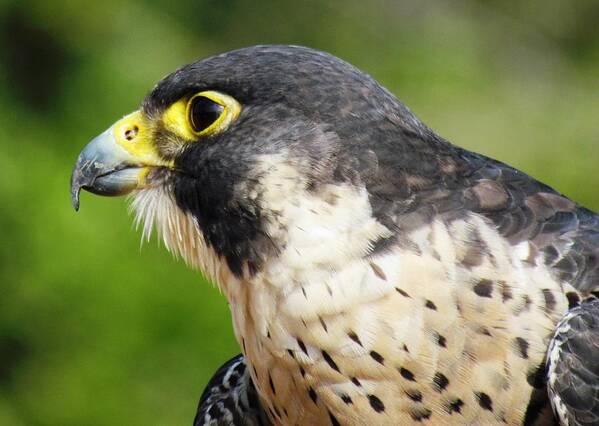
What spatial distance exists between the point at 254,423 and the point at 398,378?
827 millimetres

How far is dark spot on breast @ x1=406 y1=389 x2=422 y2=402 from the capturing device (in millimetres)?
2854

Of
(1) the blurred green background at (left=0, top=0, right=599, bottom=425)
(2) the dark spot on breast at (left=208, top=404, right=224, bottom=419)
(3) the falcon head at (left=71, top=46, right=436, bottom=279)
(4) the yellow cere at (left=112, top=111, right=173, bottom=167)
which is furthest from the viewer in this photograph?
(1) the blurred green background at (left=0, top=0, right=599, bottom=425)

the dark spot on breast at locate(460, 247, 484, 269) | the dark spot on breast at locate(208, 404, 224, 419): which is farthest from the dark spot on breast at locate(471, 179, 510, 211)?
the dark spot on breast at locate(208, 404, 224, 419)

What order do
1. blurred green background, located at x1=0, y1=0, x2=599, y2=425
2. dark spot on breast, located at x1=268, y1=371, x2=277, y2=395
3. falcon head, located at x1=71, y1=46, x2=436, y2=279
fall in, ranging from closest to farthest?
1. falcon head, located at x1=71, y1=46, x2=436, y2=279
2. dark spot on breast, located at x1=268, y1=371, x2=277, y2=395
3. blurred green background, located at x1=0, y1=0, x2=599, y2=425

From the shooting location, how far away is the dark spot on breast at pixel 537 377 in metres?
2.83

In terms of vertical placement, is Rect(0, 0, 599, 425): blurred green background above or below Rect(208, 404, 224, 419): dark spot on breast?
above

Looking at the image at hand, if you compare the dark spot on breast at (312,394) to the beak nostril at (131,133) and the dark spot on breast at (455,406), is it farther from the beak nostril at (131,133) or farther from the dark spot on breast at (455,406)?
Result: the beak nostril at (131,133)

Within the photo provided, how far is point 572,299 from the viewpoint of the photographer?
2.88 meters

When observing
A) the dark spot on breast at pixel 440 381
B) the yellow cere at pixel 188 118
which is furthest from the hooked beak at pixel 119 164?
the dark spot on breast at pixel 440 381

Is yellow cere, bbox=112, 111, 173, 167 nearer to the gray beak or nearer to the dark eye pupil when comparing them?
the gray beak

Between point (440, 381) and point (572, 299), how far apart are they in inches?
16.5

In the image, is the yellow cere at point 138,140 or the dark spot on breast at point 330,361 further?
the yellow cere at point 138,140

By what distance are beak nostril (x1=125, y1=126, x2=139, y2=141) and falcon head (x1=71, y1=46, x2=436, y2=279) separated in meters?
0.03

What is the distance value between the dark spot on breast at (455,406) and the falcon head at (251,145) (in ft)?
1.88
